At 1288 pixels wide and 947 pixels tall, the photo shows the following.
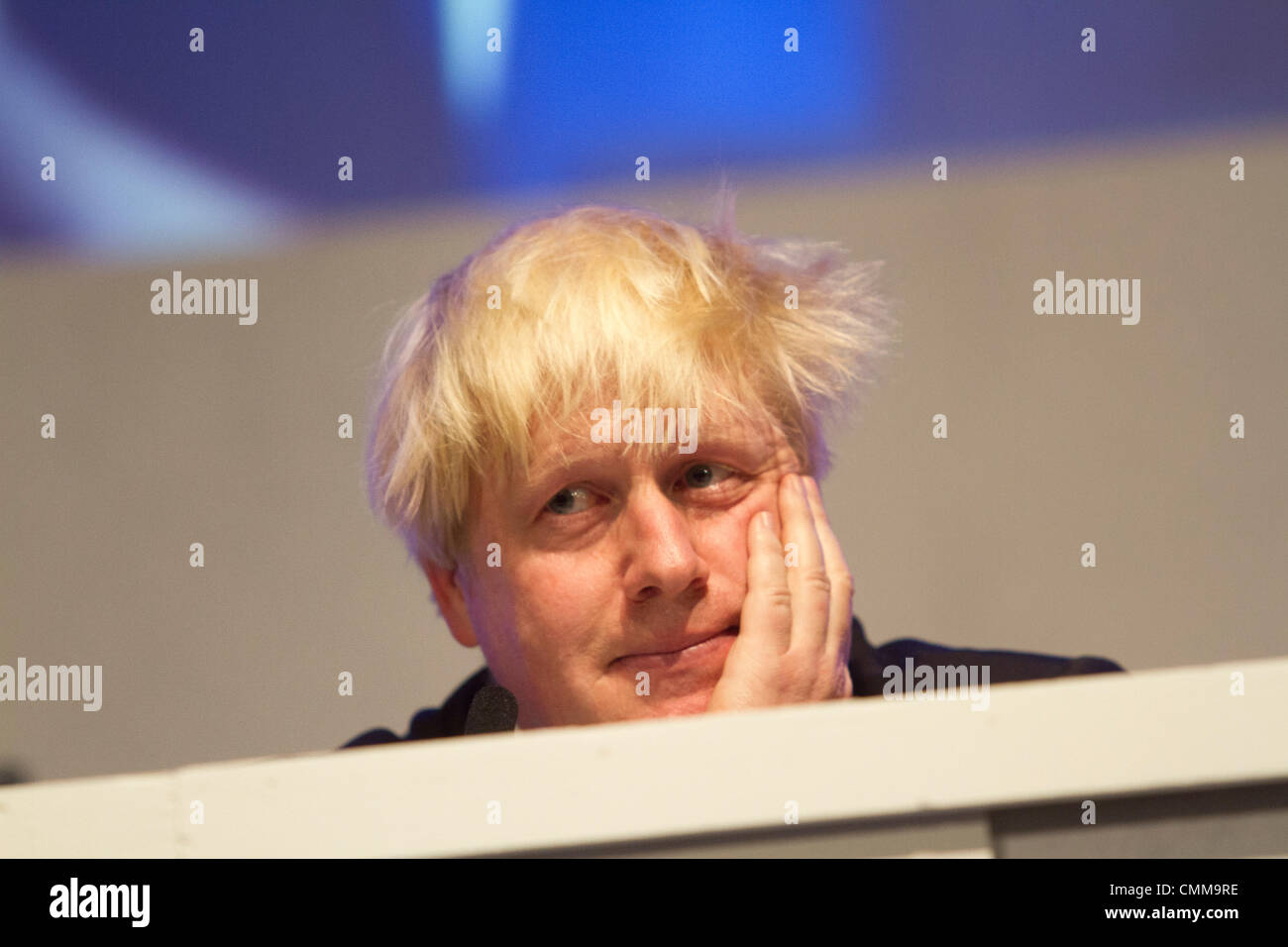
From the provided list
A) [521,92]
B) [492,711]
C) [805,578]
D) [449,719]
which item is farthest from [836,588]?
[521,92]

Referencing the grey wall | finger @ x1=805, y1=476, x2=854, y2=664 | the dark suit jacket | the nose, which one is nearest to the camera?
the nose

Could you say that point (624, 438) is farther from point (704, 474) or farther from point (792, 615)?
point (792, 615)

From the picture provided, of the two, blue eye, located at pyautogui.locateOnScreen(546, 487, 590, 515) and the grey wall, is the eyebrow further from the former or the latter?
the grey wall

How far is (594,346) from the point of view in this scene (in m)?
1.19

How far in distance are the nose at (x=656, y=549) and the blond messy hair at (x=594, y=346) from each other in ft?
0.36

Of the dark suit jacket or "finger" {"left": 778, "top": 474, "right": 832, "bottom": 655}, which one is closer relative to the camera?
"finger" {"left": 778, "top": 474, "right": 832, "bottom": 655}

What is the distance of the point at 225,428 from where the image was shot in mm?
2434

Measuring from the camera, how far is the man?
1165 mm

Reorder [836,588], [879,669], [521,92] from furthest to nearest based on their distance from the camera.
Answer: [521,92] → [879,669] → [836,588]

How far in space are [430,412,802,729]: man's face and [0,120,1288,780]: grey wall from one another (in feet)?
3.64

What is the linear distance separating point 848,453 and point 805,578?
122cm

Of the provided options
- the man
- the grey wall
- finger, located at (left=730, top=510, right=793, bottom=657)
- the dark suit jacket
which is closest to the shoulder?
the dark suit jacket

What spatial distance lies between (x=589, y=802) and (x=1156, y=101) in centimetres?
240

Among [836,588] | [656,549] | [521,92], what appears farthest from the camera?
[521,92]
